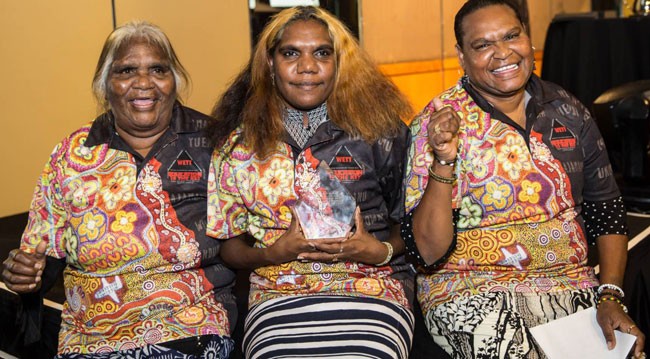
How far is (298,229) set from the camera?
2.34 meters

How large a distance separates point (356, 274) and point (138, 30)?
3.63ft

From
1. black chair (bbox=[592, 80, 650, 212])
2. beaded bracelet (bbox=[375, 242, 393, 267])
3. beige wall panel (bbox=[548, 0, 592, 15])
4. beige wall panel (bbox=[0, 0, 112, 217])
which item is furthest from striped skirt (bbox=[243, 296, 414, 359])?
beige wall panel (bbox=[548, 0, 592, 15])

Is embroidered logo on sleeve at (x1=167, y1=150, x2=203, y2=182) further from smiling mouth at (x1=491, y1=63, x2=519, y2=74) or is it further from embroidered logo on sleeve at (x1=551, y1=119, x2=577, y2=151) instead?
embroidered logo on sleeve at (x1=551, y1=119, x2=577, y2=151)

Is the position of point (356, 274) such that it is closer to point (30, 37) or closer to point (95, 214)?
point (95, 214)

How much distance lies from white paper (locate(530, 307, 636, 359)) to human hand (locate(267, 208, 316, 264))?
73 centimetres

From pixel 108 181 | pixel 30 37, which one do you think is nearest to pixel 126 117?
pixel 108 181

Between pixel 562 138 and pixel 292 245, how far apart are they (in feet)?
3.08

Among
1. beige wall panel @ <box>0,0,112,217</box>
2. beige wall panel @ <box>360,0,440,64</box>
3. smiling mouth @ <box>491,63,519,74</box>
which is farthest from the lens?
beige wall panel @ <box>360,0,440,64</box>

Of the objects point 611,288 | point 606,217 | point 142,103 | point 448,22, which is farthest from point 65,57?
point 448,22

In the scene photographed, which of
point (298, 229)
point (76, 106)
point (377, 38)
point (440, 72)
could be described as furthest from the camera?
point (440, 72)

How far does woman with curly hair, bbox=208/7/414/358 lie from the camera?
2.41 meters

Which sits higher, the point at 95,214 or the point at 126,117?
the point at 126,117

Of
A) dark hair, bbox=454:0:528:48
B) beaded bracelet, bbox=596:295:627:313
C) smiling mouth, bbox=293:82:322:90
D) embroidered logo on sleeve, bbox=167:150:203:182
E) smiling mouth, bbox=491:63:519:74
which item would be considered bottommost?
beaded bracelet, bbox=596:295:627:313

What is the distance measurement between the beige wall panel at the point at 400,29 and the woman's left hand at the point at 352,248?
15.2 ft
